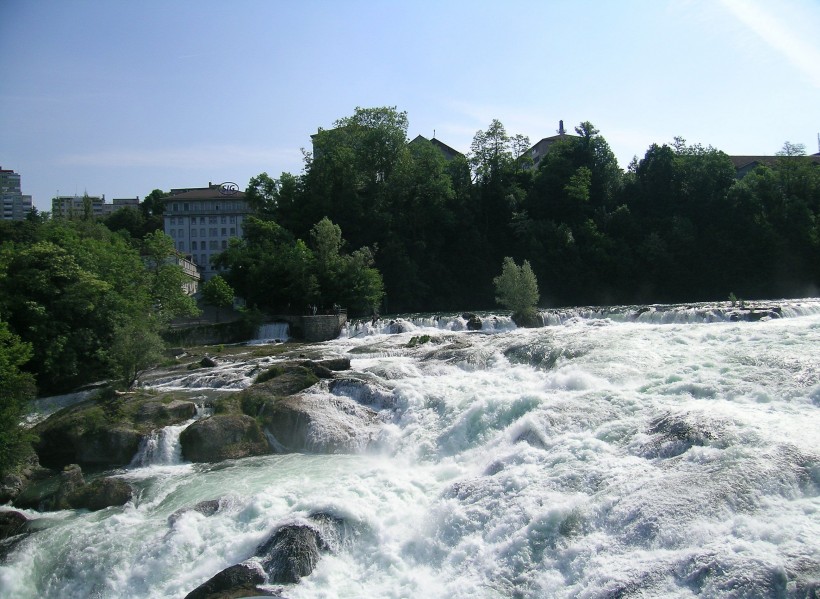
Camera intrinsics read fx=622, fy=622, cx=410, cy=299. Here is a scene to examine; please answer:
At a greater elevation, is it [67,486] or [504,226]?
[504,226]

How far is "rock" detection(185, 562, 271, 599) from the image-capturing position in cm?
1123

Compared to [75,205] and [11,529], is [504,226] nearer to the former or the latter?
[11,529]

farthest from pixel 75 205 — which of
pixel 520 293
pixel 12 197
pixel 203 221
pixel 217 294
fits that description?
pixel 520 293

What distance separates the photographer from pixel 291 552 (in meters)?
12.2

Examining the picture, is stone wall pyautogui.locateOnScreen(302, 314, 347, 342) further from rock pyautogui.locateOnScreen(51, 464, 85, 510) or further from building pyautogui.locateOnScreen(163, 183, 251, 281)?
building pyautogui.locateOnScreen(163, 183, 251, 281)

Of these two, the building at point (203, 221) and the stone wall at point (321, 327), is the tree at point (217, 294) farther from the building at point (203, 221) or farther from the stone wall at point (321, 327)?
the building at point (203, 221)

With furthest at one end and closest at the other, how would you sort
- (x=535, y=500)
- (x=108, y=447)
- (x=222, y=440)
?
(x=108, y=447) → (x=222, y=440) → (x=535, y=500)

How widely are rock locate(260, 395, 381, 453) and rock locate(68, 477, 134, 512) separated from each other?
178 inches

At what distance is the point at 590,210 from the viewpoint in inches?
2467

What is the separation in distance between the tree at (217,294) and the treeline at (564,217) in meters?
12.5

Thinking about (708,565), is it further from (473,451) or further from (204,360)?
(204,360)

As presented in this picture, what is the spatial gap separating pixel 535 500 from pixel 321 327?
94.7 feet

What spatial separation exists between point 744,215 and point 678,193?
6638 mm

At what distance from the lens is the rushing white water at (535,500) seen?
34.7 ft
